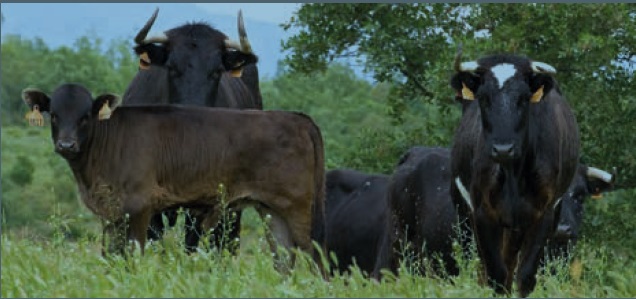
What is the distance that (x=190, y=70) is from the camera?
14.1 meters

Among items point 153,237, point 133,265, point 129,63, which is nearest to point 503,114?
point 133,265

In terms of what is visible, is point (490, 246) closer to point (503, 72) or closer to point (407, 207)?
point (503, 72)

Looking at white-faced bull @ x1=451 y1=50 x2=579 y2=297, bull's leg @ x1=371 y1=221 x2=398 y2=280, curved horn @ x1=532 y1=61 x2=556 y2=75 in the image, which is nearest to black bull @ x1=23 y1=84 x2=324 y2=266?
white-faced bull @ x1=451 y1=50 x2=579 y2=297

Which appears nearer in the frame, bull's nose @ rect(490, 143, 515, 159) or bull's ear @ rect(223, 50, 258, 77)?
bull's nose @ rect(490, 143, 515, 159)

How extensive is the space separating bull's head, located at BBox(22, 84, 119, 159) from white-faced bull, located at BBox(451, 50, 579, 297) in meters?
2.80

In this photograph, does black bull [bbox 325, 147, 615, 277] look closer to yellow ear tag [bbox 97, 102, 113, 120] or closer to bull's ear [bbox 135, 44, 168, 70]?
bull's ear [bbox 135, 44, 168, 70]

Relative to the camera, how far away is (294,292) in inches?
322

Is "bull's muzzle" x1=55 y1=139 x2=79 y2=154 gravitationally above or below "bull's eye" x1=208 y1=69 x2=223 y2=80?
below

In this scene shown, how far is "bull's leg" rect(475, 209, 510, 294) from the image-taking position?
11602 millimetres

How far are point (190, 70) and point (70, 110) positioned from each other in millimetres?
2253

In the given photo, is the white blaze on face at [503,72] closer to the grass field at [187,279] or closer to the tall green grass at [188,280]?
the grass field at [187,279]

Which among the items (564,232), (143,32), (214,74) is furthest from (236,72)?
(564,232)

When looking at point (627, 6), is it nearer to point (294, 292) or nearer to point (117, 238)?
point (117, 238)

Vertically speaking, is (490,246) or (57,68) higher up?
(490,246)
